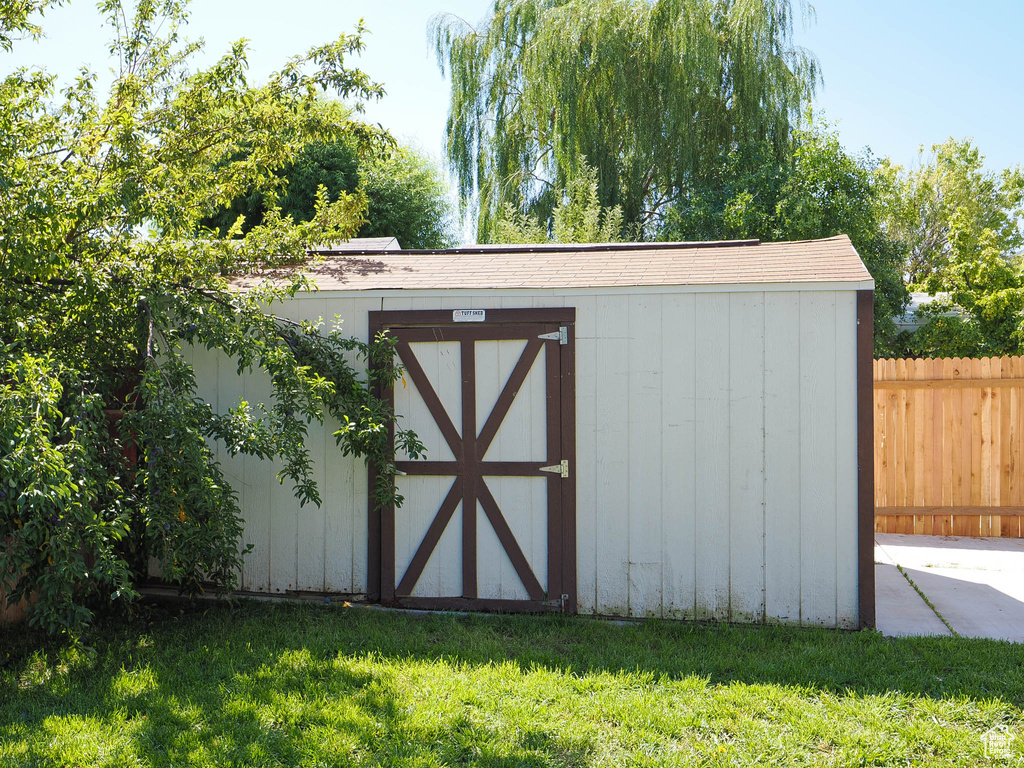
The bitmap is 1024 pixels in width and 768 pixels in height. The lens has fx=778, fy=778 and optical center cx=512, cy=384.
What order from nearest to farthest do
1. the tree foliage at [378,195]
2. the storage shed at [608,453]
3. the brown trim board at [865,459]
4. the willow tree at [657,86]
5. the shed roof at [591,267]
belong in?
the brown trim board at [865,459]
the storage shed at [608,453]
the shed roof at [591,267]
the willow tree at [657,86]
the tree foliage at [378,195]

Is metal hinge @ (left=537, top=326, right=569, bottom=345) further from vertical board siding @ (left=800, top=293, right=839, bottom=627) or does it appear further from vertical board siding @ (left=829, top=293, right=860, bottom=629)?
vertical board siding @ (left=829, top=293, right=860, bottom=629)

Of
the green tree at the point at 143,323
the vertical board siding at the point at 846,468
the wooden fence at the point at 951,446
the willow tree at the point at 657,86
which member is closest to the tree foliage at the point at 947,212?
the willow tree at the point at 657,86

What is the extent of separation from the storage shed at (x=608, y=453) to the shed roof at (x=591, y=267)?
4cm

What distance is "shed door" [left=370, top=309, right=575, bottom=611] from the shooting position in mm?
5215

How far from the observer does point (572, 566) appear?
520 cm

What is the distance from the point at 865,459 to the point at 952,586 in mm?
1984

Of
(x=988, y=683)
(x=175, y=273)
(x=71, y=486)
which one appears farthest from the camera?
(x=175, y=273)

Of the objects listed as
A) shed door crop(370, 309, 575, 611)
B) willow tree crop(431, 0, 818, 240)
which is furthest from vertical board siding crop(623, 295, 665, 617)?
willow tree crop(431, 0, 818, 240)

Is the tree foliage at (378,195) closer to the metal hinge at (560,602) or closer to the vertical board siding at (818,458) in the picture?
the metal hinge at (560,602)

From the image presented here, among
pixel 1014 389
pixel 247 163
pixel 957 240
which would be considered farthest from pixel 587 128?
pixel 247 163

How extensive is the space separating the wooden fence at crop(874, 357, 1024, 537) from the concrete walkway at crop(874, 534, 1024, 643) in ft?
0.86

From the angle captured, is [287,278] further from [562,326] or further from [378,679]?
[378,679]

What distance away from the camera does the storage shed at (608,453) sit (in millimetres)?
4938

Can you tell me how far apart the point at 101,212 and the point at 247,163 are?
1581mm
